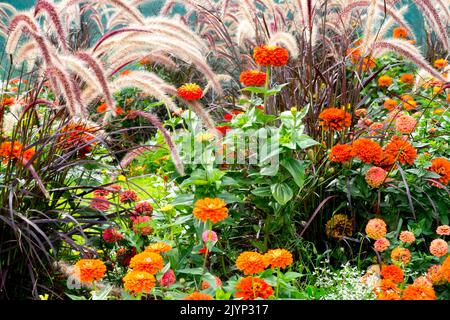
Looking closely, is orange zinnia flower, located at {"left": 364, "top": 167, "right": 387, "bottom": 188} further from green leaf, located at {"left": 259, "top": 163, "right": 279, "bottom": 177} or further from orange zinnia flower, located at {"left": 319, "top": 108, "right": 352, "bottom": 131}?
green leaf, located at {"left": 259, "top": 163, "right": 279, "bottom": 177}

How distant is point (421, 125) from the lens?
369 centimetres

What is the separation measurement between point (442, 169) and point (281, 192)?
83 cm

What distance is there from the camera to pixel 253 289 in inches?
86.7

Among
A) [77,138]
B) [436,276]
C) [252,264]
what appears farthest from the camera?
[77,138]

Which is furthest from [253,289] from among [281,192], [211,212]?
[281,192]

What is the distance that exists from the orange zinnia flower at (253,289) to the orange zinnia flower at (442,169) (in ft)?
4.05

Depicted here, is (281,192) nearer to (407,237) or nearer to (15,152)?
(407,237)

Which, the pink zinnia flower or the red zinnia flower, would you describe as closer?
the pink zinnia flower

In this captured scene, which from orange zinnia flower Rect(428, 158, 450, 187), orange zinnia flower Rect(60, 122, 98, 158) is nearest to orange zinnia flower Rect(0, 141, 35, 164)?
orange zinnia flower Rect(60, 122, 98, 158)

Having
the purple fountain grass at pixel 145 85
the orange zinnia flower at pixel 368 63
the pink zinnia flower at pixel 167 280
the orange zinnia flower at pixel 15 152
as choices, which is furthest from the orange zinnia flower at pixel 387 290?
the orange zinnia flower at pixel 15 152

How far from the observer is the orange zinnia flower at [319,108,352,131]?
9.89 ft

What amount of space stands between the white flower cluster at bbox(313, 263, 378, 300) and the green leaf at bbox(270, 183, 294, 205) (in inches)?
13.7
